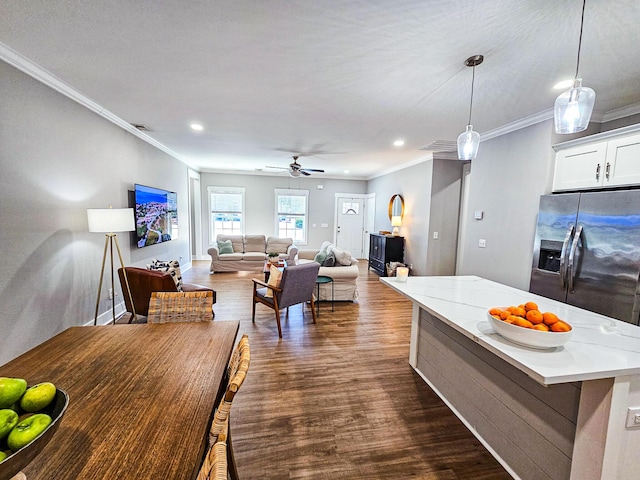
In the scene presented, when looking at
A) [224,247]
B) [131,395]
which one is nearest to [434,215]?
[224,247]

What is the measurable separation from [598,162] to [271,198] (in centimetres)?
685

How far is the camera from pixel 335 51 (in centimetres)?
201

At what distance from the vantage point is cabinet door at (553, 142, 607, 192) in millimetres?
2504

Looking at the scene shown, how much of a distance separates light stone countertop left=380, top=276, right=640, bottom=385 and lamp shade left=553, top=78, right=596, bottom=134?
3.59ft

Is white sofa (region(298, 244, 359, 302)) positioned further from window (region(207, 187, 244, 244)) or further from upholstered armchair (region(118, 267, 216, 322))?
window (region(207, 187, 244, 244))

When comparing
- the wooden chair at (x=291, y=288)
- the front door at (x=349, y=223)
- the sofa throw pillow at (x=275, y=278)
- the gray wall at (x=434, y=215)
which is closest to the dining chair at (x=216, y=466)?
the wooden chair at (x=291, y=288)

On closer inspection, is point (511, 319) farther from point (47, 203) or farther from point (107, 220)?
point (47, 203)

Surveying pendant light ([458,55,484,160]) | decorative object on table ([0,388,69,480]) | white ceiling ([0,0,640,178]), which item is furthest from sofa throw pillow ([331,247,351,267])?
decorative object on table ([0,388,69,480])

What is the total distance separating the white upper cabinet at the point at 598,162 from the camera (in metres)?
2.28

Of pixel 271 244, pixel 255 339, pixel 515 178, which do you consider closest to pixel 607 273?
pixel 515 178

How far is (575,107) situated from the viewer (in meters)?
1.52

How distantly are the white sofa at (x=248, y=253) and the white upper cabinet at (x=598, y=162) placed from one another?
446 cm

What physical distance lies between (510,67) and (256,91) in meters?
2.16

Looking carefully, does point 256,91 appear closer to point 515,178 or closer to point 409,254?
point 515,178
